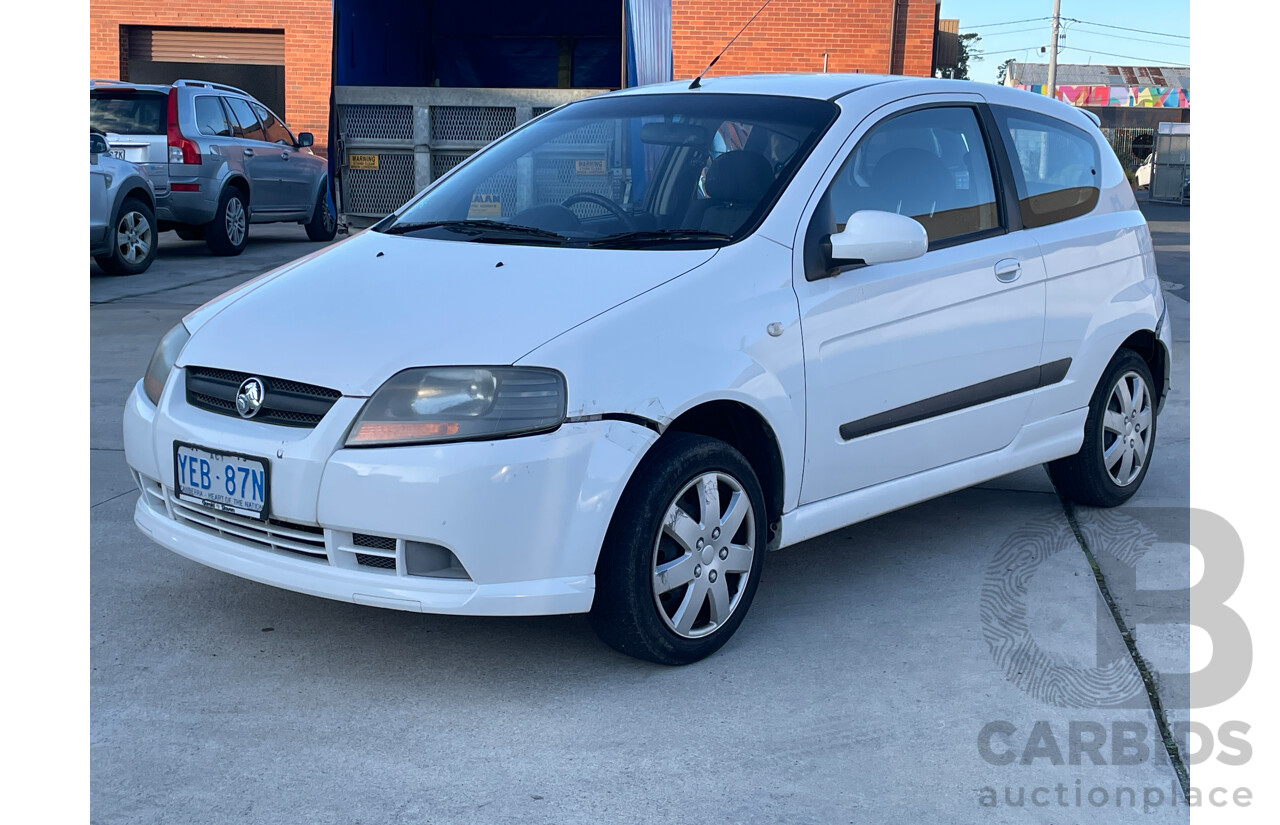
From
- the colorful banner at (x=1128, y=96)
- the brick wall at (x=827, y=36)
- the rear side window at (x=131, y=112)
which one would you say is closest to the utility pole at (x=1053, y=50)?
the colorful banner at (x=1128, y=96)

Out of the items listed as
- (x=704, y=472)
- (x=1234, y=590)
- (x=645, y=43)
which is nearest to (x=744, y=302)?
(x=704, y=472)

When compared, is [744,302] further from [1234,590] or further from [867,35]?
[867,35]

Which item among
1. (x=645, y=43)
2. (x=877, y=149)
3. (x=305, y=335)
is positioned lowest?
(x=305, y=335)

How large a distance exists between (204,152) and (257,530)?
1118 cm

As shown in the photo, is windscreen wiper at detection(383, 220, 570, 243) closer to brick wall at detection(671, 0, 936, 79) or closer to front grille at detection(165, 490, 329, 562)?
front grille at detection(165, 490, 329, 562)

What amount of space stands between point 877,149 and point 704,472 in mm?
1340

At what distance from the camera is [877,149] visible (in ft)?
13.8

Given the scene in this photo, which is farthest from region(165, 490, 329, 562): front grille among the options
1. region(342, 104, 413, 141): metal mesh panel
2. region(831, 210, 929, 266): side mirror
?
region(342, 104, 413, 141): metal mesh panel

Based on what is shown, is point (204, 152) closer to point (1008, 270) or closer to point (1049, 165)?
point (1049, 165)

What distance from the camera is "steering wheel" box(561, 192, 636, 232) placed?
13.1ft

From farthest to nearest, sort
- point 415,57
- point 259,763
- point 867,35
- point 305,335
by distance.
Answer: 1. point 867,35
2. point 415,57
3. point 305,335
4. point 259,763

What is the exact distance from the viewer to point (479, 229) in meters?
4.18

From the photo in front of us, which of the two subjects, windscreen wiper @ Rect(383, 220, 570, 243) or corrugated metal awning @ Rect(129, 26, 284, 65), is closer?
windscreen wiper @ Rect(383, 220, 570, 243)

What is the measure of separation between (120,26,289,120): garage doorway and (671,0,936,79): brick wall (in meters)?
7.20
